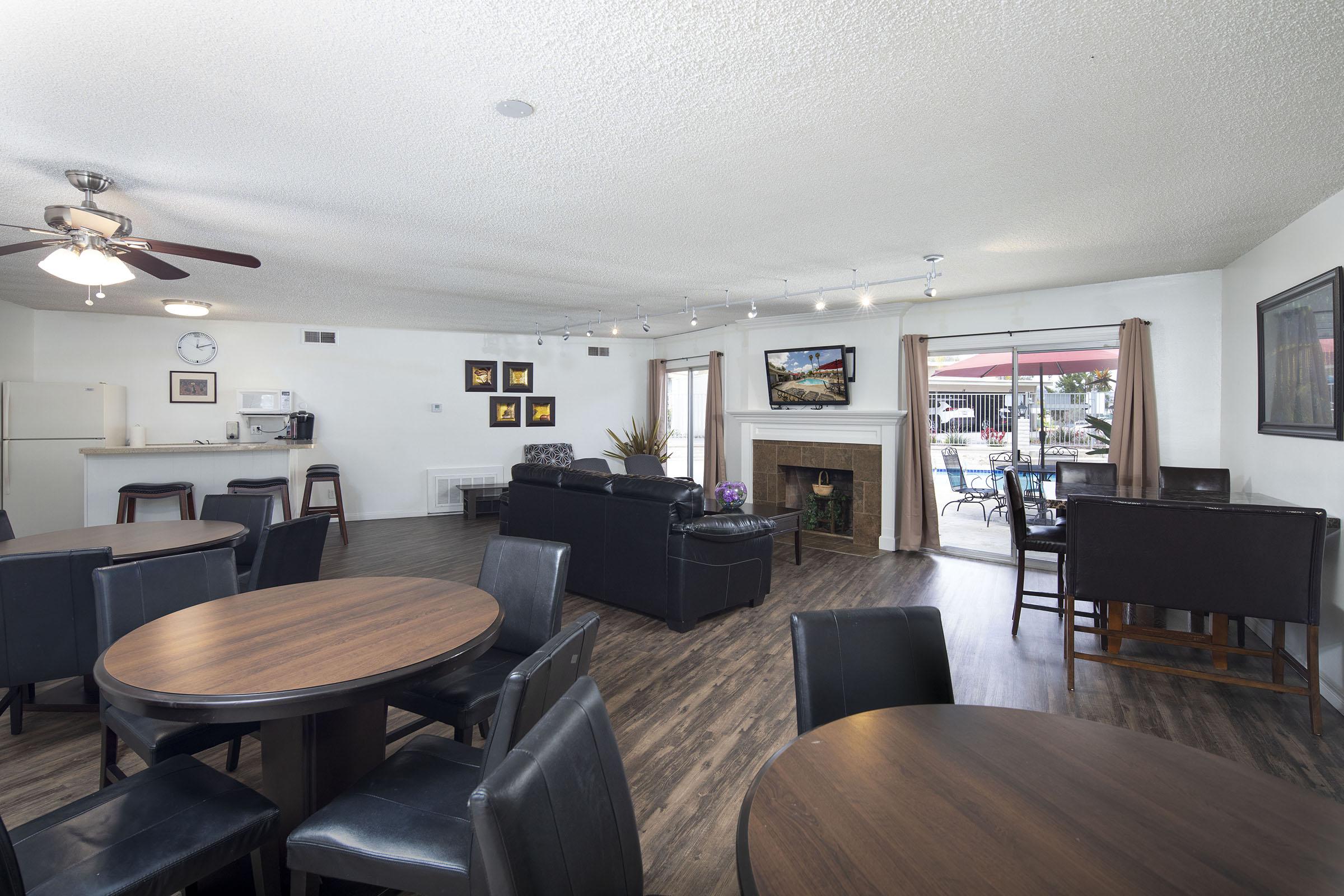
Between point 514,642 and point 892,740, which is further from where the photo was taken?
point 514,642

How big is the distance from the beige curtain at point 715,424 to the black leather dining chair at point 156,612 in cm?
649

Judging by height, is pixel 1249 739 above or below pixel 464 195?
below

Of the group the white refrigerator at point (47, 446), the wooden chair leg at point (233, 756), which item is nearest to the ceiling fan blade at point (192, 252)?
the wooden chair leg at point (233, 756)

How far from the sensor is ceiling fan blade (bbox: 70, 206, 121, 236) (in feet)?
9.38

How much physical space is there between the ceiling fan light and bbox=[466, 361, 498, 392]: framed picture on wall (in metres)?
5.72

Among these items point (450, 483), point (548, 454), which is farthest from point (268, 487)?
point (548, 454)

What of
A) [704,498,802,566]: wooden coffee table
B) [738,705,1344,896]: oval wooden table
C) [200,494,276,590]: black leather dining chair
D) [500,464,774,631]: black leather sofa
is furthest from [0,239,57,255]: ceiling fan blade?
[704,498,802,566]: wooden coffee table

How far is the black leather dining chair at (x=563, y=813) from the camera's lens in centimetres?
83

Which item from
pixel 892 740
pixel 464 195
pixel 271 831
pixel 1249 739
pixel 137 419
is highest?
pixel 464 195

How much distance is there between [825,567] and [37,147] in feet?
18.8

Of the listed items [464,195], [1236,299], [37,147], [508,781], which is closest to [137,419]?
[37,147]

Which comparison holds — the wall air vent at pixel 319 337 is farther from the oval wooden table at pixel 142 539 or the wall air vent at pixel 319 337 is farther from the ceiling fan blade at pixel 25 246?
the ceiling fan blade at pixel 25 246

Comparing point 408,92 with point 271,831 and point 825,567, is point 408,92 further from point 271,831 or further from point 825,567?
point 825,567

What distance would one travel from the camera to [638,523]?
13.9 feet
